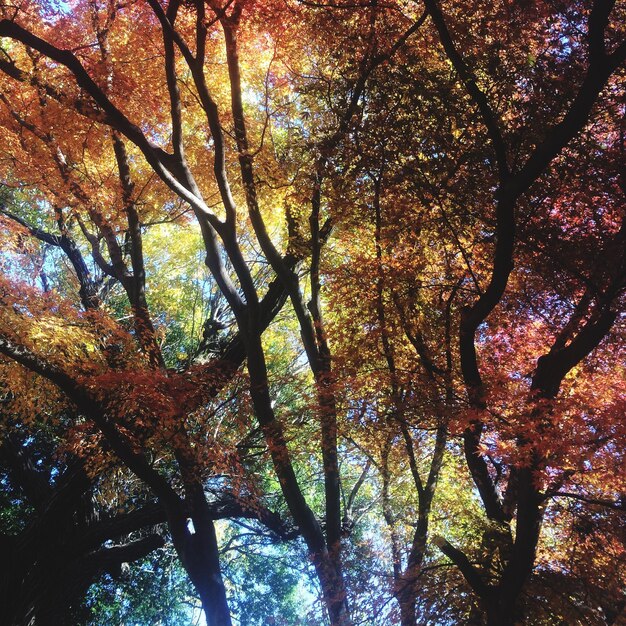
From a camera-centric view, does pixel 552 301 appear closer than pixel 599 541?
No

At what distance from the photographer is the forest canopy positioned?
538 cm

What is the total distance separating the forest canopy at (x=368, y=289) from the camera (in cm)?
538

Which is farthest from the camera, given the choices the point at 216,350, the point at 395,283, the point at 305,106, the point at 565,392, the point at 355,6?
the point at 216,350

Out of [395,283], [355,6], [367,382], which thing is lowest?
[367,382]

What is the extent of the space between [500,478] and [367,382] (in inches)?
112

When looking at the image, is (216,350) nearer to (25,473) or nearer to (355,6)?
(25,473)

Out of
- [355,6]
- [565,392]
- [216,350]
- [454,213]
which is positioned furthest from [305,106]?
[565,392]

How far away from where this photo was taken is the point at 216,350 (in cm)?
1023

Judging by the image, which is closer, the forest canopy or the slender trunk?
the forest canopy

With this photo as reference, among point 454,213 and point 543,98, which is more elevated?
point 543,98

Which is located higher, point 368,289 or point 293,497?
point 368,289

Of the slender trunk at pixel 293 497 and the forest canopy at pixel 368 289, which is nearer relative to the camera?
the forest canopy at pixel 368 289

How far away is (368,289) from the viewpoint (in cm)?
692

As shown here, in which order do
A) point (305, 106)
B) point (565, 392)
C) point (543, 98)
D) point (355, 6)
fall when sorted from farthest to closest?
1. point (305, 106)
2. point (565, 392)
3. point (355, 6)
4. point (543, 98)
